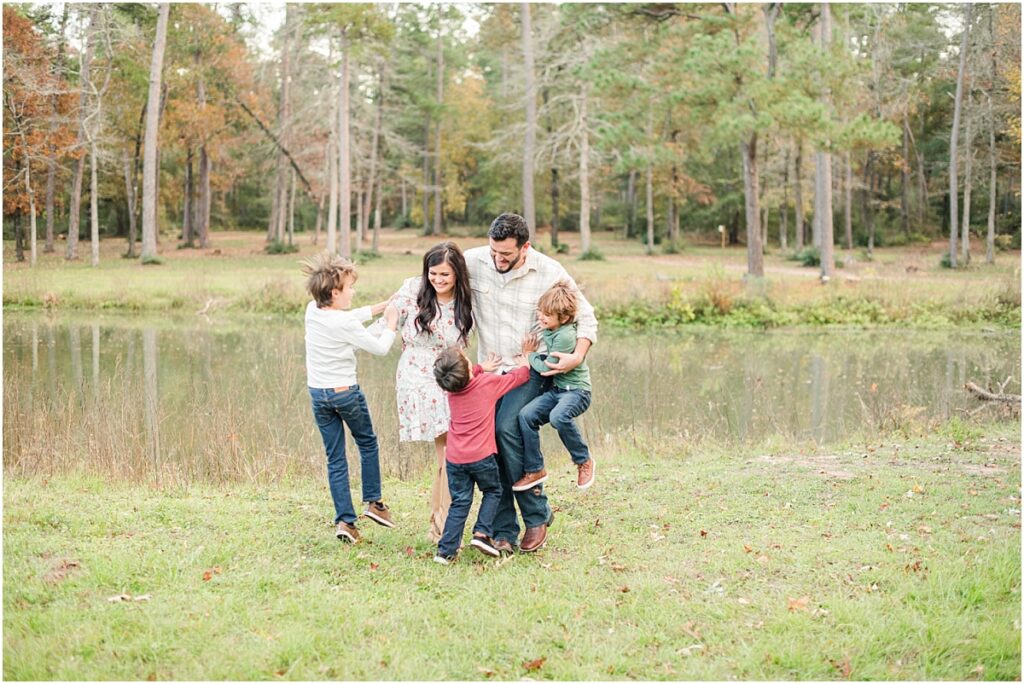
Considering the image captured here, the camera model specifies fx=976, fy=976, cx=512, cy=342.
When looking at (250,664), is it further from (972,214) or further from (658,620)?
(972,214)

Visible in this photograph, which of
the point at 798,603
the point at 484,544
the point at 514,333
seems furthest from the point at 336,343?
the point at 798,603

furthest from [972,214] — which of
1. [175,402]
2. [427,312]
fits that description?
[427,312]

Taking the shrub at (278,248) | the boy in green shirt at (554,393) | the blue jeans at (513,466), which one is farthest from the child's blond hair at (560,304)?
the shrub at (278,248)

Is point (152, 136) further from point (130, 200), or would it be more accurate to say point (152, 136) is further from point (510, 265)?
point (510, 265)

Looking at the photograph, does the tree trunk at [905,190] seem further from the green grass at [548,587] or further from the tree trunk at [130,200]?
the green grass at [548,587]

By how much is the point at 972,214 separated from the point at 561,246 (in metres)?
18.9

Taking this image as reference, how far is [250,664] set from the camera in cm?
404

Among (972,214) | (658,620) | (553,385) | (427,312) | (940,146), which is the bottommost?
(658,620)

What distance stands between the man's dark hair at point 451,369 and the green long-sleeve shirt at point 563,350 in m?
0.51

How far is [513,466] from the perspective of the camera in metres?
5.66

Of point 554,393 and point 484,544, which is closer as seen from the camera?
point 484,544

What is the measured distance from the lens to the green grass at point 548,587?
418 centimetres

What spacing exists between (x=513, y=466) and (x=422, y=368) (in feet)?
2.57

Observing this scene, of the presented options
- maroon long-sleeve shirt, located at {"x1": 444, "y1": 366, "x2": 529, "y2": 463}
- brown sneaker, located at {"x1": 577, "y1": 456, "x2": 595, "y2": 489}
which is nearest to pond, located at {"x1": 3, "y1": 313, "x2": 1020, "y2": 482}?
brown sneaker, located at {"x1": 577, "y1": 456, "x2": 595, "y2": 489}
